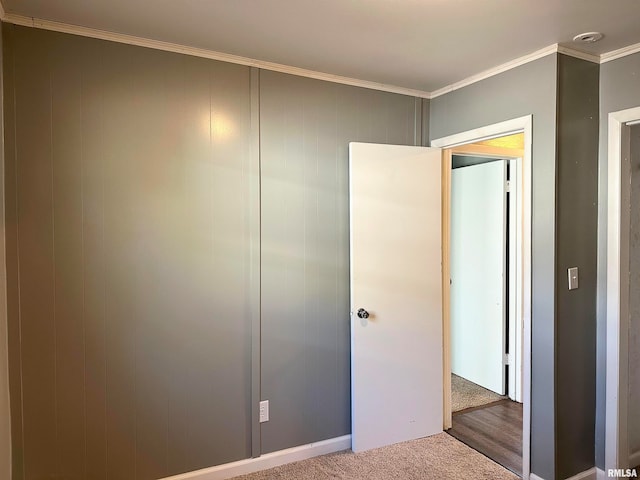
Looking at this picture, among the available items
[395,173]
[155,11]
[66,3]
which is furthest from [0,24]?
[395,173]

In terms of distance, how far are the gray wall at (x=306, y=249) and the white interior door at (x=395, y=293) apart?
0.11m

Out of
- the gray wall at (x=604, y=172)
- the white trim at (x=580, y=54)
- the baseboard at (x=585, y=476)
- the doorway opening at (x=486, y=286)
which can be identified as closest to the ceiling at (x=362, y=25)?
the white trim at (x=580, y=54)

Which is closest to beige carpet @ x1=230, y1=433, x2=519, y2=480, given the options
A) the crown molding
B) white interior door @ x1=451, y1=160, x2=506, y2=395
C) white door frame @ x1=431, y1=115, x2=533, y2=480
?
white door frame @ x1=431, y1=115, x2=533, y2=480

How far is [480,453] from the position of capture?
276 centimetres

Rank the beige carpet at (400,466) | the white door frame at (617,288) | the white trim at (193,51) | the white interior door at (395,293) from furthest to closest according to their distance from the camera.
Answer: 1. the white interior door at (395,293)
2. the beige carpet at (400,466)
3. the white door frame at (617,288)
4. the white trim at (193,51)

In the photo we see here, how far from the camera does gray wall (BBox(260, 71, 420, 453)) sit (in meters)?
2.56

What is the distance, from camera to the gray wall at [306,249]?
2561 mm

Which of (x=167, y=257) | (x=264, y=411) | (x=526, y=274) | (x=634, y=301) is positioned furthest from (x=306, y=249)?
(x=634, y=301)

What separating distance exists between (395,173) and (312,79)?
78 cm

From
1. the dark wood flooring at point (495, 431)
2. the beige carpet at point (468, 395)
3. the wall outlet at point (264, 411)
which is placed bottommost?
the dark wood flooring at point (495, 431)

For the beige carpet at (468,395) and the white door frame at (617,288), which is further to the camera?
the beige carpet at (468,395)

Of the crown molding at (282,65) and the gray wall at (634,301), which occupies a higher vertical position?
the crown molding at (282,65)

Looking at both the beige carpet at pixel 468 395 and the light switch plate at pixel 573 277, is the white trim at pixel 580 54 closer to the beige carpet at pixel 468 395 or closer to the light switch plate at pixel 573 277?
the light switch plate at pixel 573 277

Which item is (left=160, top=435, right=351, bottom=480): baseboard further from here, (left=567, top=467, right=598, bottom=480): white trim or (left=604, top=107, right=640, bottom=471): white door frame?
(left=604, top=107, right=640, bottom=471): white door frame
